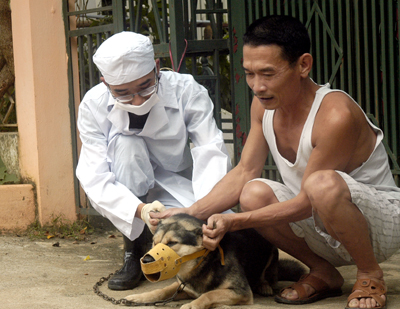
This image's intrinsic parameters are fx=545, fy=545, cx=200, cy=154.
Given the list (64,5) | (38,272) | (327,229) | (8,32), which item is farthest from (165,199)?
(8,32)

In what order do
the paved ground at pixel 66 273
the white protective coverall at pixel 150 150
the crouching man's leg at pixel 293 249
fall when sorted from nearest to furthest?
the crouching man's leg at pixel 293 249
the paved ground at pixel 66 273
the white protective coverall at pixel 150 150

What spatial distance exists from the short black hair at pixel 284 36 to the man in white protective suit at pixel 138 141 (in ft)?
2.94

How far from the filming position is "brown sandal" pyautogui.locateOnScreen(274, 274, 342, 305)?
295 centimetres

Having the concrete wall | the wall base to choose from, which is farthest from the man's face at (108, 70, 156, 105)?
the wall base

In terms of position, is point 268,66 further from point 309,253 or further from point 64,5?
point 64,5

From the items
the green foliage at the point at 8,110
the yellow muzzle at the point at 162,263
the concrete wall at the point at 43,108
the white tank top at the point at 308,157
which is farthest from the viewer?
the green foliage at the point at 8,110

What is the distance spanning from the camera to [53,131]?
17.1ft

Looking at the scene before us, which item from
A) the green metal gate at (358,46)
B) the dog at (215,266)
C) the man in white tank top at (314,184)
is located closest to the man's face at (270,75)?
the man in white tank top at (314,184)

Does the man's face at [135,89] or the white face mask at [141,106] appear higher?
the man's face at [135,89]

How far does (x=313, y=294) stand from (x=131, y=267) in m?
1.23

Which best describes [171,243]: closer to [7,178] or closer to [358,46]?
[358,46]

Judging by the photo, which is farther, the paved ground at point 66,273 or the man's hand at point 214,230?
the paved ground at point 66,273

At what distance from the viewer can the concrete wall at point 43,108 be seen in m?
5.10

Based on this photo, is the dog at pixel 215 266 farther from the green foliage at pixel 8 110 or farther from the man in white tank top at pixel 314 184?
the green foliage at pixel 8 110
